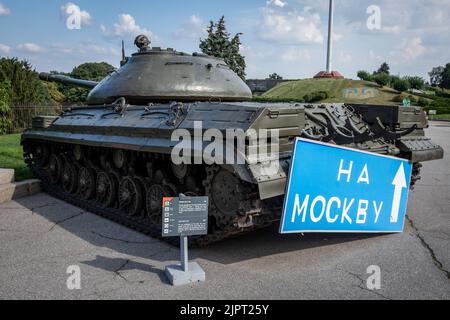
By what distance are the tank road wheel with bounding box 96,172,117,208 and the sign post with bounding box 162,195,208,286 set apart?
337 cm

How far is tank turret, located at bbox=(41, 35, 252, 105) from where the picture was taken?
734 cm

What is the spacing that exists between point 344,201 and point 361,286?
3.63ft

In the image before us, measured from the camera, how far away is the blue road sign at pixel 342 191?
480 centimetres

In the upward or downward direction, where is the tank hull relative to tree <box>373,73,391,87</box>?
downward

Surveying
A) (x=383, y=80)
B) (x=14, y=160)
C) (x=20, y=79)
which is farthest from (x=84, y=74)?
(x=14, y=160)

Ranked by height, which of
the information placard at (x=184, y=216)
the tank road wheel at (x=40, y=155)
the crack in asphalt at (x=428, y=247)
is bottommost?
the crack in asphalt at (x=428, y=247)

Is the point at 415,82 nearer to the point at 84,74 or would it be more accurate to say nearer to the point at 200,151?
the point at 84,74

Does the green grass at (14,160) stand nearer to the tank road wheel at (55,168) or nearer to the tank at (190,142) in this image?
the tank road wheel at (55,168)

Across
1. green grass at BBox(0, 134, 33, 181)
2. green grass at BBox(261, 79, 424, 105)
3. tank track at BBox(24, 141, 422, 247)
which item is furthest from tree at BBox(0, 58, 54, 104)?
green grass at BBox(261, 79, 424, 105)

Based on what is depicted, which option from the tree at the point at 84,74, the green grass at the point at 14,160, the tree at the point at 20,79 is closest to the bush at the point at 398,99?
the tree at the point at 84,74

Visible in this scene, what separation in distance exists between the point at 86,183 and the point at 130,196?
1.64 m

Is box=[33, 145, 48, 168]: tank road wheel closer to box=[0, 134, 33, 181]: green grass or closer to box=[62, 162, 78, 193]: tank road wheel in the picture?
box=[0, 134, 33, 181]: green grass

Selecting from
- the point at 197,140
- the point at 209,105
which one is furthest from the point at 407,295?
the point at 209,105

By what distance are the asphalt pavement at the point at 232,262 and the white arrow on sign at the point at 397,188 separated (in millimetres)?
325
